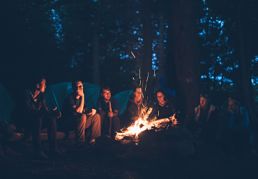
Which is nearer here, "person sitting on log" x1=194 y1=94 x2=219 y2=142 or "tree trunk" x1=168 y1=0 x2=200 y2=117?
"person sitting on log" x1=194 y1=94 x2=219 y2=142

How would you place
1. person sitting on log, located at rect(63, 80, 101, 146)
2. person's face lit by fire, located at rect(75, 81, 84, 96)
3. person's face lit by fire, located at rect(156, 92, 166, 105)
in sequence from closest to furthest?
person sitting on log, located at rect(63, 80, 101, 146) → person's face lit by fire, located at rect(75, 81, 84, 96) → person's face lit by fire, located at rect(156, 92, 166, 105)

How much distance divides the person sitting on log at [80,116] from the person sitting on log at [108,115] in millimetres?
509

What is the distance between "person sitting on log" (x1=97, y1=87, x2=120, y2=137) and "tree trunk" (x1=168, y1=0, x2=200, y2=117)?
6.33 feet

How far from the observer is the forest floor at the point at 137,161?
798cm

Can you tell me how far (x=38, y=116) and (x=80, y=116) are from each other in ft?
5.95

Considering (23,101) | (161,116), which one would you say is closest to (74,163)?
(23,101)

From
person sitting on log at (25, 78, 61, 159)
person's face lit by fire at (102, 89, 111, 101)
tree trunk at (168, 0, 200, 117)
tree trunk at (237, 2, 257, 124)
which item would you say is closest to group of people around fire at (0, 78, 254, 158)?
person's face lit by fire at (102, 89, 111, 101)

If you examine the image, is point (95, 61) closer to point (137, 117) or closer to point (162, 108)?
point (137, 117)

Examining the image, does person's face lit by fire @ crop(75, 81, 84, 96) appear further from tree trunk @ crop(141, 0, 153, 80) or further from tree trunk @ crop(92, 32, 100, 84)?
tree trunk @ crop(92, 32, 100, 84)

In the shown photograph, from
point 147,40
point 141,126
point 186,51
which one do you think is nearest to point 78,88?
point 141,126

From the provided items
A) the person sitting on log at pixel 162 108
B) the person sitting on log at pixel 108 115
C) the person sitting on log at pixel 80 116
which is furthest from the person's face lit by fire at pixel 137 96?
the person sitting on log at pixel 80 116

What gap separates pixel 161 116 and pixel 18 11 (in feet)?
36.4

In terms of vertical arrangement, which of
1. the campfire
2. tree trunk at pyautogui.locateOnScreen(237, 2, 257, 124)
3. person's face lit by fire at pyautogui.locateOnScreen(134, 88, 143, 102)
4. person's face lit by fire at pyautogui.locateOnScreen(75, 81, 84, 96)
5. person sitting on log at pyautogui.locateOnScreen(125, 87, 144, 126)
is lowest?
the campfire

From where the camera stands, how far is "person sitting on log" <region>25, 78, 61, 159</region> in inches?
369
